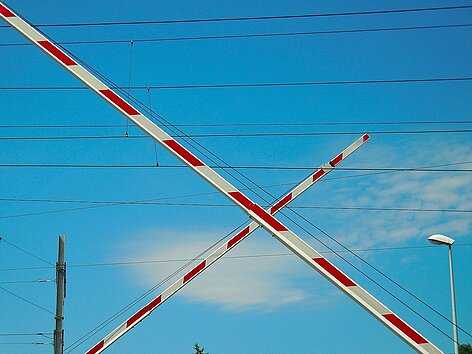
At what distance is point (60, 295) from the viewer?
23.4m

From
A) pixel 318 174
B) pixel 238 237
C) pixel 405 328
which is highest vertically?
pixel 318 174

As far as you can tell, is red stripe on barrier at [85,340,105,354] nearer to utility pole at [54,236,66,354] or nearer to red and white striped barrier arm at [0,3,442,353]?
utility pole at [54,236,66,354]

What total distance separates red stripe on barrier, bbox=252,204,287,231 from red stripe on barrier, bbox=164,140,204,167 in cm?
88

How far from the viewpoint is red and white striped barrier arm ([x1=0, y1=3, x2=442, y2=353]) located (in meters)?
8.03

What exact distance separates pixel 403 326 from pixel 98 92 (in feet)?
15.3

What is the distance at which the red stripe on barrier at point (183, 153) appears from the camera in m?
8.98

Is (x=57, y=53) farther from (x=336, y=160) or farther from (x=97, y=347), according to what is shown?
(x=97, y=347)

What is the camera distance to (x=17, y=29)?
9688 millimetres

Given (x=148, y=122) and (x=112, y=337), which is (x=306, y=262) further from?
(x=112, y=337)

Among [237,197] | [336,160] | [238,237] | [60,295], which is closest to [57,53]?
[237,197]

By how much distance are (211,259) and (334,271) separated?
23.3 ft

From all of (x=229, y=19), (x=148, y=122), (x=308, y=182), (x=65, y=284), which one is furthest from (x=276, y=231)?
(x=65, y=284)

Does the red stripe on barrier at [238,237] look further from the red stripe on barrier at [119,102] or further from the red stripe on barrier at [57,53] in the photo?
the red stripe on barrier at [57,53]

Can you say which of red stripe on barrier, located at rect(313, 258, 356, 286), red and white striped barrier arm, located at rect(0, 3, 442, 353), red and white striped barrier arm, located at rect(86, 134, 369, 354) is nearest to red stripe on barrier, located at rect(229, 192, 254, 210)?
red and white striped barrier arm, located at rect(0, 3, 442, 353)
